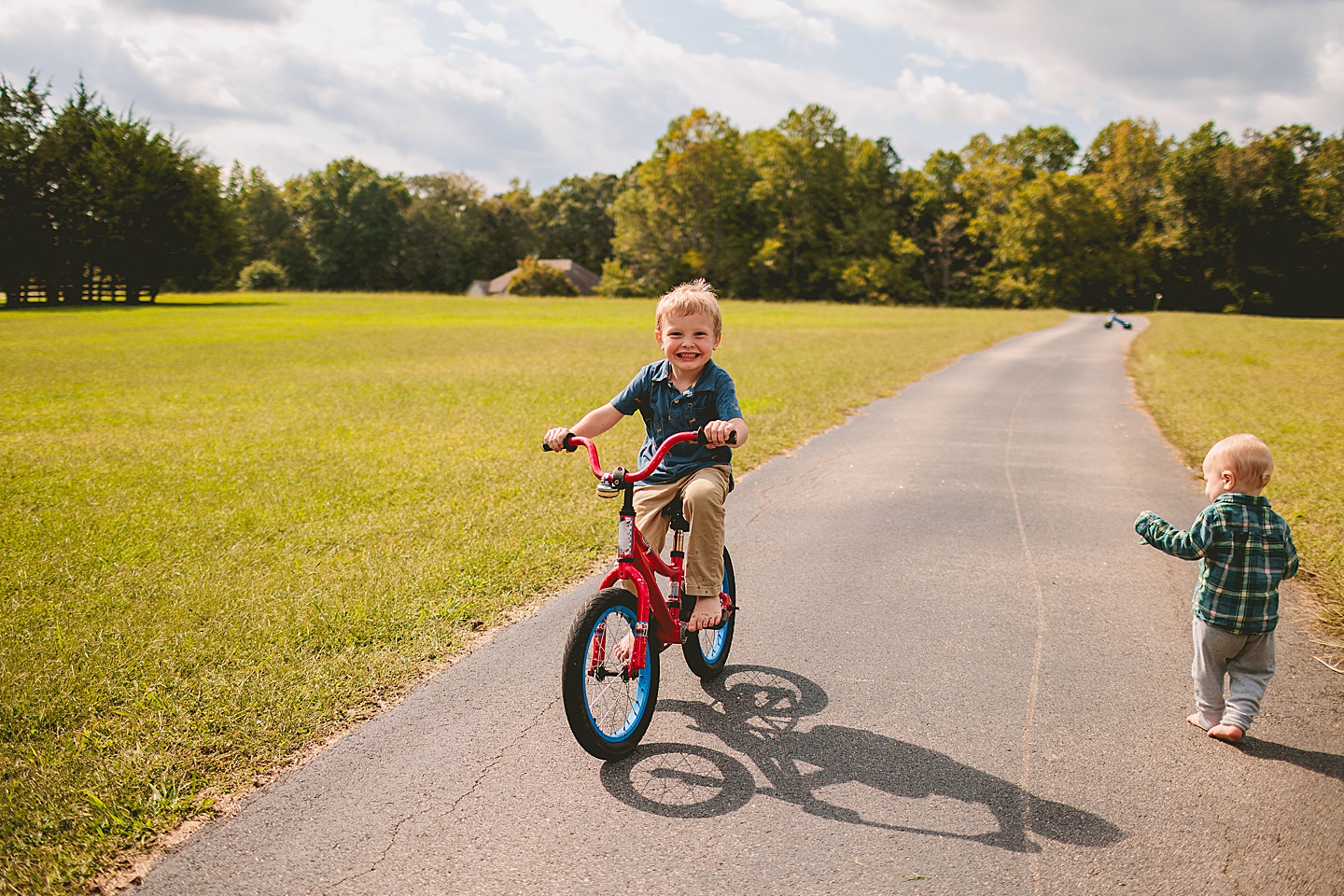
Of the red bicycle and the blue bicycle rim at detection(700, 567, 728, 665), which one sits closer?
the red bicycle

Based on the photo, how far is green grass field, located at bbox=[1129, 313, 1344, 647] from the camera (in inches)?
243

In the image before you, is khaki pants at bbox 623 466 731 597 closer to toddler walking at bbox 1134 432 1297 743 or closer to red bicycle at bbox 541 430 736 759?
red bicycle at bbox 541 430 736 759

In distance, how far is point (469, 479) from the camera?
8391mm

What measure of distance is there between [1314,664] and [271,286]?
3324 inches

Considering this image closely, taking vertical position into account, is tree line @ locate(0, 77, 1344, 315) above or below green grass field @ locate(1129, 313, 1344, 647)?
above

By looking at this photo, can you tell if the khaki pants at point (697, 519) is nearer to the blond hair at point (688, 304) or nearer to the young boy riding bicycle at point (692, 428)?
the young boy riding bicycle at point (692, 428)

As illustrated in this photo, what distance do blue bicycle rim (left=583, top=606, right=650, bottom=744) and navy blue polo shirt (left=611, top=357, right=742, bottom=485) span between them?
0.66 meters

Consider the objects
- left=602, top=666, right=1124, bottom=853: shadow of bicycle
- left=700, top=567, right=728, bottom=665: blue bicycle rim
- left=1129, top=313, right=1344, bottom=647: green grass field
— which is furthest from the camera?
left=1129, top=313, right=1344, bottom=647: green grass field

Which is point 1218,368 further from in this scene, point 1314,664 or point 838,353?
point 1314,664

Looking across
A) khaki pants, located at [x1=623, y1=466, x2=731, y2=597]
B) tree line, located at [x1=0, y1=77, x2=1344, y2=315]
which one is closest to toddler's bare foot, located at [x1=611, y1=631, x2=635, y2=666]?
khaki pants, located at [x1=623, y1=466, x2=731, y2=597]

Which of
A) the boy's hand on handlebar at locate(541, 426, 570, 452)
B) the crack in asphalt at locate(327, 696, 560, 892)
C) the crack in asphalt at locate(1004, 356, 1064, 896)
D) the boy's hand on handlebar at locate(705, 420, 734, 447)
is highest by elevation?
the boy's hand on handlebar at locate(705, 420, 734, 447)

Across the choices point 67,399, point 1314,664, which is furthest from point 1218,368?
point 67,399

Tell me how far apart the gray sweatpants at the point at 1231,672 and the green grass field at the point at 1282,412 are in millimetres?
1444

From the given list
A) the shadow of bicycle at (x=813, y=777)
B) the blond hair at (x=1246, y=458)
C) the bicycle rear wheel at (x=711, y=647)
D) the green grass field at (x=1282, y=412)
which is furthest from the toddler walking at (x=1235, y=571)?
the bicycle rear wheel at (x=711, y=647)
